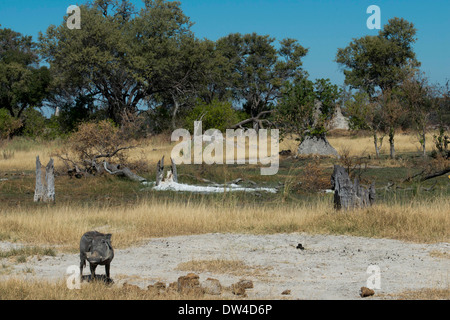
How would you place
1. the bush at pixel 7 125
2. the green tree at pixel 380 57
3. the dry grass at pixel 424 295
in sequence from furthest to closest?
the green tree at pixel 380 57
the bush at pixel 7 125
the dry grass at pixel 424 295

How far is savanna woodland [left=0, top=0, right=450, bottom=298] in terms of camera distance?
11992 mm

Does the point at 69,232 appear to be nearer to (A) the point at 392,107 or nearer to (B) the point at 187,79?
(A) the point at 392,107

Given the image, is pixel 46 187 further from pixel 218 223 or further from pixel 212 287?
pixel 212 287

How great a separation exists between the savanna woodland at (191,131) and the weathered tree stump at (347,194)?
265mm

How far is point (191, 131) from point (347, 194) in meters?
23.0

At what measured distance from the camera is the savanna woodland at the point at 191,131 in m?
12.0

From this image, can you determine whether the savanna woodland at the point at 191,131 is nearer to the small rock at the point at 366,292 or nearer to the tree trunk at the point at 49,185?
the tree trunk at the point at 49,185

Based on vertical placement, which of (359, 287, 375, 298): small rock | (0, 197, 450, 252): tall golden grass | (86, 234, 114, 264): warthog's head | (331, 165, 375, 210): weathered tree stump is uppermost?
(331, 165, 375, 210): weathered tree stump

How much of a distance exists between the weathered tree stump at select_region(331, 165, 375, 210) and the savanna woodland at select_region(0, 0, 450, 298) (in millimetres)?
265

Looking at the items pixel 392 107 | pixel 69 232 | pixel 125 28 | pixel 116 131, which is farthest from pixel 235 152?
pixel 69 232

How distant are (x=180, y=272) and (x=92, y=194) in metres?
10.1

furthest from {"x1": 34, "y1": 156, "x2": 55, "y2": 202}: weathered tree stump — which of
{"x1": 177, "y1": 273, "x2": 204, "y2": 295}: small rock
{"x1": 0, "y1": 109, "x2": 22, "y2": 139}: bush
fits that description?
{"x1": 0, "y1": 109, "x2": 22, "y2": 139}: bush

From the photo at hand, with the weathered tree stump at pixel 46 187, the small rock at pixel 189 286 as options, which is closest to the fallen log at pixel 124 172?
the weathered tree stump at pixel 46 187

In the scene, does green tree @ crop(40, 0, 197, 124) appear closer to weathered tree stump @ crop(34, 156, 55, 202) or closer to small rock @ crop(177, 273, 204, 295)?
weathered tree stump @ crop(34, 156, 55, 202)
